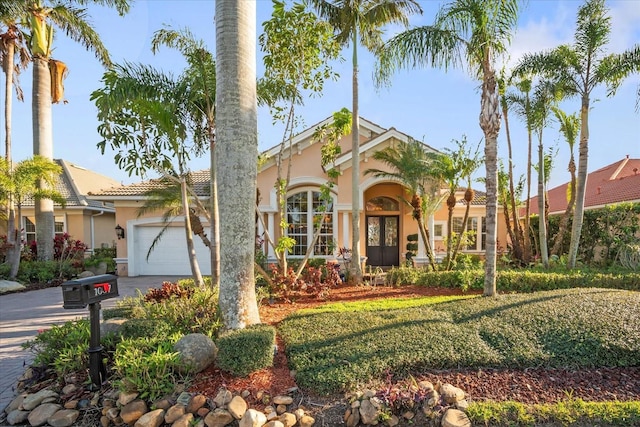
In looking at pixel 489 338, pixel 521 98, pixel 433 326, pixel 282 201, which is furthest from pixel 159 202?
pixel 521 98

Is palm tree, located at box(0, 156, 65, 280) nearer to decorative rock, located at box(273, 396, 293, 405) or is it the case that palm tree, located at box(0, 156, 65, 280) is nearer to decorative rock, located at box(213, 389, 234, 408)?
decorative rock, located at box(213, 389, 234, 408)

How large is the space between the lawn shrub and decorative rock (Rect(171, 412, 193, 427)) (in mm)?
3054

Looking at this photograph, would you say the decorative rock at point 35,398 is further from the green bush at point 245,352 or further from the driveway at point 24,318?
the green bush at point 245,352

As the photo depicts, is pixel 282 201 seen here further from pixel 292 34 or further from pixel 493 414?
pixel 493 414

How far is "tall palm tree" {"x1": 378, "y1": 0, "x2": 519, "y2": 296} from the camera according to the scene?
7371 mm

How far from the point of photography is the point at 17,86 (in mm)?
16062

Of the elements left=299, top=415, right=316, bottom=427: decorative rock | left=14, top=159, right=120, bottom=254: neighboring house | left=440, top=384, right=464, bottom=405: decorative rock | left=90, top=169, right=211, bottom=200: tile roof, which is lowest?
left=299, top=415, right=316, bottom=427: decorative rock

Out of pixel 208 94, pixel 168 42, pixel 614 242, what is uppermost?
pixel 168 42

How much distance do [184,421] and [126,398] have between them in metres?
0.81

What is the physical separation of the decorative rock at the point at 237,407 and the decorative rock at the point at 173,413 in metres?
0.54

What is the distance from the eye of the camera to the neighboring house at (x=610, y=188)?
51.9 feet

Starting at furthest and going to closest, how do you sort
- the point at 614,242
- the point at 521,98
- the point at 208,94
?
the point at 521,98
the point at 614,242
the point at 208,94

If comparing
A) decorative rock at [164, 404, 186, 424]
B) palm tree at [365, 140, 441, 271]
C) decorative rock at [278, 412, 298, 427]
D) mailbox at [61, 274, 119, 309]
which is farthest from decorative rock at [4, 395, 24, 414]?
palm tree at [365, 140, 441, 271]

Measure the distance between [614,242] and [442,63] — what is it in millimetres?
9919
